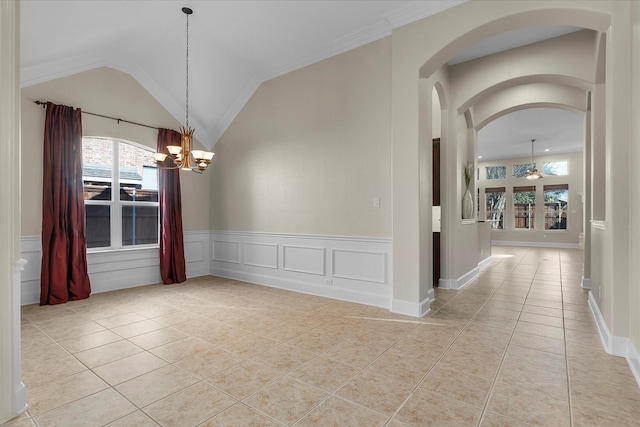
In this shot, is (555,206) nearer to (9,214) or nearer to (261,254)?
(261,254)

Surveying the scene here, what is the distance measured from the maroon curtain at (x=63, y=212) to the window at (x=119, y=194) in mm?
346

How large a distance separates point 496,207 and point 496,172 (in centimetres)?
142

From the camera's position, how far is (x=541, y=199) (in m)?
11.9

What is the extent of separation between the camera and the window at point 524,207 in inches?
479

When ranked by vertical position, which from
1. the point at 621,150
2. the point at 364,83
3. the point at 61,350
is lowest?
the point at 61,350

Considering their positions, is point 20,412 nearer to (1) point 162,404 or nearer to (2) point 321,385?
(1) point 162,404

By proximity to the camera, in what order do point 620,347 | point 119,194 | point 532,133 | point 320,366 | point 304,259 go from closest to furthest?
point 320,366 → point 620,347 → point 304,259 → point 119,194 → point 532,133

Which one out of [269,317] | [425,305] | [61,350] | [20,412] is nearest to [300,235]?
[269,317]

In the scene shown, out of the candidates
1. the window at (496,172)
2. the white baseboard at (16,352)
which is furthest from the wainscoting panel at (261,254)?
the window at (496,172)

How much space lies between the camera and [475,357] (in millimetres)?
2658

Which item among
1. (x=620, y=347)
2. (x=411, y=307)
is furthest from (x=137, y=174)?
(x=620, y=347)

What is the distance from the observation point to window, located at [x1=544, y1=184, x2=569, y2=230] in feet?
37.9

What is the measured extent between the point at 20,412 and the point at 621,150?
468cm

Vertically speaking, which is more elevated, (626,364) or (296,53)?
(296,53)
